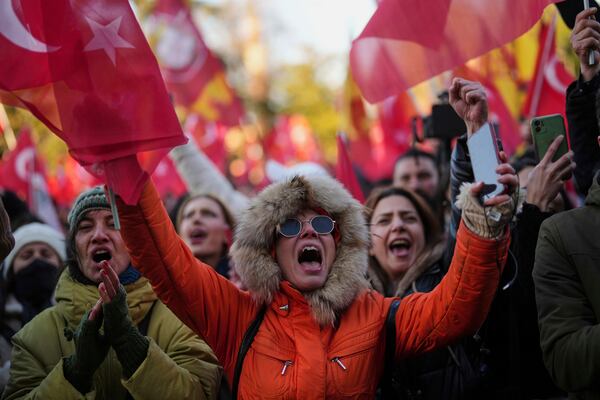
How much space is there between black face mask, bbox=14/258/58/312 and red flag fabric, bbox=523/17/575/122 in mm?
3596

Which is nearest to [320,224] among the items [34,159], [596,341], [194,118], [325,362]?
[325,362]

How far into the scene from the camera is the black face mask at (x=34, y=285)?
14.5ft

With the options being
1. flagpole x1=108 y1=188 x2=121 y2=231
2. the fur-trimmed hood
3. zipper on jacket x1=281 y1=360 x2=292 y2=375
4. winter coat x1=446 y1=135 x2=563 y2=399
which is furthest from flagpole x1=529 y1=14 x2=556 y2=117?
flagpole x1=108 y1=188 x2=121 y2=231

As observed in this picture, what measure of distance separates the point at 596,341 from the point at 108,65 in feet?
6.16

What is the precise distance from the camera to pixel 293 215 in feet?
10.6

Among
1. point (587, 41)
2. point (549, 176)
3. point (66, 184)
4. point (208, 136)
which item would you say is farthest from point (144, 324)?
point (66, 184)

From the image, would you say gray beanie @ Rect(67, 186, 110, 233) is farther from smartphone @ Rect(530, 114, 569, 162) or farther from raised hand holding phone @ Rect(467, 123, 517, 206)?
smartphone @ Rect(530, 114, 569, 162)

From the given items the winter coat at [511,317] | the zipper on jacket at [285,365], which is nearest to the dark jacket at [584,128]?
the winter coat at [511,317]

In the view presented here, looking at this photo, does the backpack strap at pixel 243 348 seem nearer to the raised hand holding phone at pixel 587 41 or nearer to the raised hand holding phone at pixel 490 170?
the raised hand holding phone at pixel 490 170

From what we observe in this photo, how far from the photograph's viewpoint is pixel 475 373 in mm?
3355

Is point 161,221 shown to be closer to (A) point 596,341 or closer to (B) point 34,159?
(A) point 596,341

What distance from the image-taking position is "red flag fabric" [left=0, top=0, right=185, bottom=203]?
9.12ft

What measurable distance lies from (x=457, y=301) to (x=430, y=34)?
158cm

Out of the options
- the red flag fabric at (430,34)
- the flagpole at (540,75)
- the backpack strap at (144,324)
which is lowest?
the backpack strap at (144,324)
